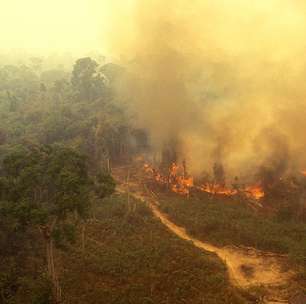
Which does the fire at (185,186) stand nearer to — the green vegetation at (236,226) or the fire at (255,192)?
the fire at (255,192)

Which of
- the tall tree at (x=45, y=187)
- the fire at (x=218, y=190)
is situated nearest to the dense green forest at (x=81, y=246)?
the tall tree at (x=45, y=187)

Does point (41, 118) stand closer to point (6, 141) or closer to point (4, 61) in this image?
point (6, 141)

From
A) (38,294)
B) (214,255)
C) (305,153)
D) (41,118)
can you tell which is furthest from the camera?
(41,118)

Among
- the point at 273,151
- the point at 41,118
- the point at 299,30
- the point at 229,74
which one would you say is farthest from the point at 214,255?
the point at 41,118

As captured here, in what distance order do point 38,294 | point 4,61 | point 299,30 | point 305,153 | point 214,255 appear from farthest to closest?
Answer: point 4,61 → point 299,30 → point 305,153 → point 214,255 → point 38,294

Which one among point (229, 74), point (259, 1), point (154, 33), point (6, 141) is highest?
point (259, 1)

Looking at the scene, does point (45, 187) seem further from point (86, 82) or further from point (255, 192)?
point (86, 82)
